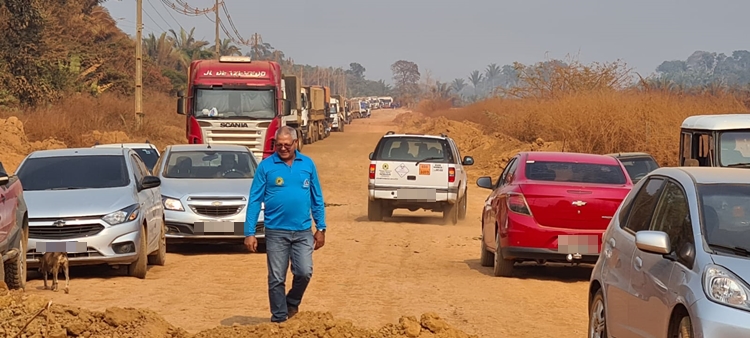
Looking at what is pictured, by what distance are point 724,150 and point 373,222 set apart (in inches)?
336

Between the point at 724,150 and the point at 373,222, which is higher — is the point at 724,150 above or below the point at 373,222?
above

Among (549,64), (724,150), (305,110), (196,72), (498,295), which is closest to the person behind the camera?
(498,295)

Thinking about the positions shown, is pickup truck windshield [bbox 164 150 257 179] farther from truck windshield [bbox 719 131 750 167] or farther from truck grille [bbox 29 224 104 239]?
truck windshield [bbox 719 131 750 167]

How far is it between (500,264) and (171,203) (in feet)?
17.3

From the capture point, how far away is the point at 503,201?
13.3 meters

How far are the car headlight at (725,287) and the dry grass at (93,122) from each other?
3253 centimetres

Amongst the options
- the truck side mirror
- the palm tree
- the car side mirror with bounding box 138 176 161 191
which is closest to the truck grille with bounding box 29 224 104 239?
the car side mirror with bounding box 138 176 161 191

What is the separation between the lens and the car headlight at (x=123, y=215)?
12.8 m

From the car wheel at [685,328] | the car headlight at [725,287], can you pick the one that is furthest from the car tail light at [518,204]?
the car headlight at [725,287]

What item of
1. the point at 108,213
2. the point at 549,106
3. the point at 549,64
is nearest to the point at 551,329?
the point at 108,213

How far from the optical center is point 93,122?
136 ft

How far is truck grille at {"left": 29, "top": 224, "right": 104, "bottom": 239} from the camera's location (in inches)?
494

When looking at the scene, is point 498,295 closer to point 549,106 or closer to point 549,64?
point 549,106

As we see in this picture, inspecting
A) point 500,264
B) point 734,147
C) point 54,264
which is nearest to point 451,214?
point 734,147
